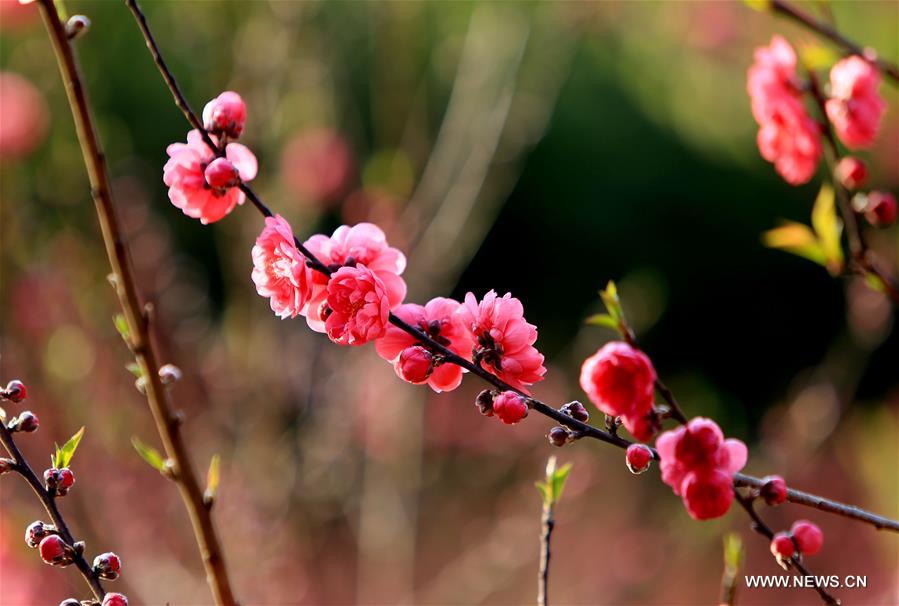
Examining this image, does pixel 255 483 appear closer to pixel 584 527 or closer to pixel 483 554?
pixel 483 554

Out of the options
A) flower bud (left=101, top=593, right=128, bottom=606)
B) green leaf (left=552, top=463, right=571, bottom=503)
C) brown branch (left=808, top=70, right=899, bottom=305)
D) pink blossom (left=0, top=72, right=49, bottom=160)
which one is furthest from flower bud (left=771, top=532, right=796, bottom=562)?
pink blossom (left=0, top=72, right=49, bottom=160)

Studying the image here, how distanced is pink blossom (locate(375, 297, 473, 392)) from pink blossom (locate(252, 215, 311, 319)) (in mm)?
121

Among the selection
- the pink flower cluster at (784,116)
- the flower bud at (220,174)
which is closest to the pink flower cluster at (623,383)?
the flower bud at (220,174)

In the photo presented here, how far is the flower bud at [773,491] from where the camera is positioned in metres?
0.93

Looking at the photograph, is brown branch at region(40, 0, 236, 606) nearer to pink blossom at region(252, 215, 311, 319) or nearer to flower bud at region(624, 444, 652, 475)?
pink blossom at region(252, 215, 311, 319)

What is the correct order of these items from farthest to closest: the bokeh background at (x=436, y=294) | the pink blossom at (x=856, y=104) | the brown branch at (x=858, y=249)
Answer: the bokeh background at (x=436, y=294), the pink blossom at (x=856, y=104), the brown branch at (x=858, y=249)

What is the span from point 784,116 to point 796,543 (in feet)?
2.71

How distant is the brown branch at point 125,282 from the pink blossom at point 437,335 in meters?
0.34

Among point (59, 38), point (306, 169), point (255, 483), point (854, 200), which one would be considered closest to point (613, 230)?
point (306, 169)

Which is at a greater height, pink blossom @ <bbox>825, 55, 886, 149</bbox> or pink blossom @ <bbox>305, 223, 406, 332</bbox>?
pink blossom @ <bbox>825, 55, 886, 149</bbox>

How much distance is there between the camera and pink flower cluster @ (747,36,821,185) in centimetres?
155

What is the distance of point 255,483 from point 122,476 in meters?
0.58

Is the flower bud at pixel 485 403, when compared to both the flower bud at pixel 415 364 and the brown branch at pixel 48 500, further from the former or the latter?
the brown branch at pixel 48 500

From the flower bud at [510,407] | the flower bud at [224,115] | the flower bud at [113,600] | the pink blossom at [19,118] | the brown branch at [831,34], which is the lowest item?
the flower bud at [113,600]
